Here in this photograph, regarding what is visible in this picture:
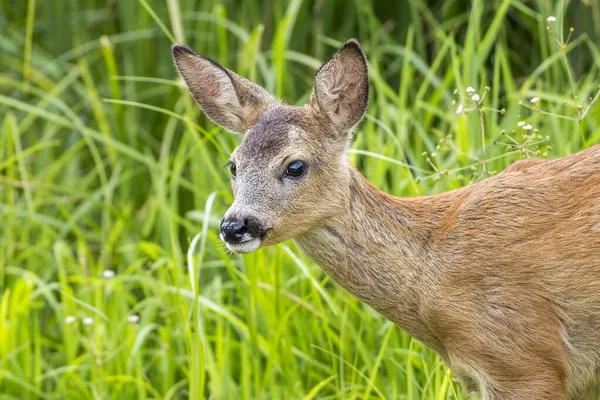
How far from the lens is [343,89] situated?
397 cm

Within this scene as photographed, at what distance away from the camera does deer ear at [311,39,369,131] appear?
154 inches

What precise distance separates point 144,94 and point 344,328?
284 cm

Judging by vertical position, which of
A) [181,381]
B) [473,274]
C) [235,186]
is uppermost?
[235,186]

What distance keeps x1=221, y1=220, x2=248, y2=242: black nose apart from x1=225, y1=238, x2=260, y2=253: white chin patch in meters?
0.02

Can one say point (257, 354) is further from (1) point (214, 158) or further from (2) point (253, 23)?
(2) point (253, 23)

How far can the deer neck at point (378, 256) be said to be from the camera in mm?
3861

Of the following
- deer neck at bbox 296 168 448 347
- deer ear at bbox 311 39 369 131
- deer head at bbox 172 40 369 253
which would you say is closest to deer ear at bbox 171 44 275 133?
deer head at bbox 172 40 369 253

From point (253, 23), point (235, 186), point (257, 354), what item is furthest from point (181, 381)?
point (253, 23)

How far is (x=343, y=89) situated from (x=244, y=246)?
644 mm

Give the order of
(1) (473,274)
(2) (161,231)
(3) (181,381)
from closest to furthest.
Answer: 1. (1) (473,274)
2. (3) (181,381)
3. (2) (161,231)

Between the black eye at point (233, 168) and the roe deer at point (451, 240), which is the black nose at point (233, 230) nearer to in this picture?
the roe deer at point (451, 240)

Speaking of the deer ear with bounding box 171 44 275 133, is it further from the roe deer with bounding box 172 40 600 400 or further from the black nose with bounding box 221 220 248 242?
the black nose with bounding box 221 220 248 242

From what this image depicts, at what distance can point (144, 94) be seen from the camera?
7031 millimetres

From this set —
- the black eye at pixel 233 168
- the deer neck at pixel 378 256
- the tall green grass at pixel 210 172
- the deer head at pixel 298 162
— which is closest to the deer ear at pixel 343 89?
the deer head at pixel 298 162
